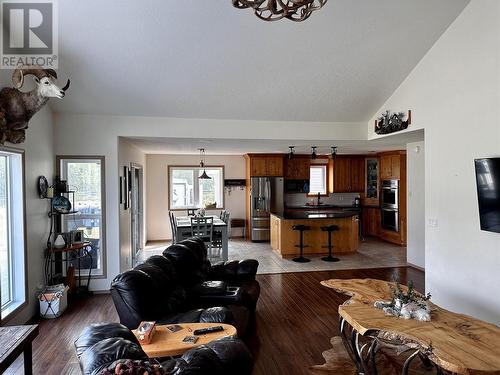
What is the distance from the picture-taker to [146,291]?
2.93 metres

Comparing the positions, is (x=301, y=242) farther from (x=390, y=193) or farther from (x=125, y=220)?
(x=125, y=220)

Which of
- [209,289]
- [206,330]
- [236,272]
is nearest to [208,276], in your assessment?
[236,272]

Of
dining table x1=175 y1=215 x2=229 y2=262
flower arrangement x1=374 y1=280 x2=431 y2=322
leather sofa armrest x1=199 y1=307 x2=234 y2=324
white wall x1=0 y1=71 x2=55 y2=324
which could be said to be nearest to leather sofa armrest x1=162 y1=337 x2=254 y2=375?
leather sofa armrest x1=199 y1=307 x2=234 y2=324

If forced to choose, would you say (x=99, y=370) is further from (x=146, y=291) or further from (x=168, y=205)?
(x=168, y=205)

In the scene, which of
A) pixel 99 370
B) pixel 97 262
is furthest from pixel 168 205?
pixel 99 370

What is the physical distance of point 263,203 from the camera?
953 centimetres

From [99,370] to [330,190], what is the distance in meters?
9.56

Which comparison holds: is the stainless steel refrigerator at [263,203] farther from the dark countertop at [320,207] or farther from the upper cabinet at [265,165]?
the dark countertop at [320,207]

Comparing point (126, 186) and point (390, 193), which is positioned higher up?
point (126, 186)

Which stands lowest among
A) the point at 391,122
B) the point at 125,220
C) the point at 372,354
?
the point at 372,354

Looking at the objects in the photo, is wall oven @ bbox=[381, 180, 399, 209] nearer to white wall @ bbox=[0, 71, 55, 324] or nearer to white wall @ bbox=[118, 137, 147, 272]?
white wall @ bbox=[118, 137, 147, 272]

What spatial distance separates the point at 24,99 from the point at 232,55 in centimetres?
233

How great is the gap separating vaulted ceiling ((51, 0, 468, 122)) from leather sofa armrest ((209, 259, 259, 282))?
7.78ft

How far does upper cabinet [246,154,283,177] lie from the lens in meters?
9.61
